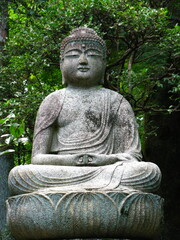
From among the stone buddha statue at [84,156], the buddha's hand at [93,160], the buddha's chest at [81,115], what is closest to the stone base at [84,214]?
the stone buddha statue at [84,156]

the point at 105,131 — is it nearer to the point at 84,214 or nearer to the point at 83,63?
the point at 83,63

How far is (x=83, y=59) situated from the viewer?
7.57m

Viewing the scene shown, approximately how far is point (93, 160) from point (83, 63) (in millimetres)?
1526

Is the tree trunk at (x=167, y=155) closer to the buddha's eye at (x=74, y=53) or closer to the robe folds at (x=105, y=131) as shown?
the robe folds at (x=105, y=131)

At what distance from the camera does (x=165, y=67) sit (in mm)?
10125

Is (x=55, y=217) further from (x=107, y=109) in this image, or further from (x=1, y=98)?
(x=1, y=98)

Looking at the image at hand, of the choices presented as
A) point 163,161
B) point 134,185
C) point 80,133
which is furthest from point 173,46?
point 134,185

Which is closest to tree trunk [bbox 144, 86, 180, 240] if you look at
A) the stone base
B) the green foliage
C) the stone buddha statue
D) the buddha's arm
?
the green foliage

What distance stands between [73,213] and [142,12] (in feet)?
15.2

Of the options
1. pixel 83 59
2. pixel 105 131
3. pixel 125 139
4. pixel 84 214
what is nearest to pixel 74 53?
pixel 83 59

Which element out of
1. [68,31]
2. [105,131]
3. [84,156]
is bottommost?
[84,156]

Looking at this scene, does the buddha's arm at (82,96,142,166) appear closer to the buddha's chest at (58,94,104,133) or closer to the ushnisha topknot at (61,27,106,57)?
the buddha's chest at (58,94,104,133)

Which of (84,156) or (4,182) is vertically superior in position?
(84,156)

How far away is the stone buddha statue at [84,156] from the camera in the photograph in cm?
609
